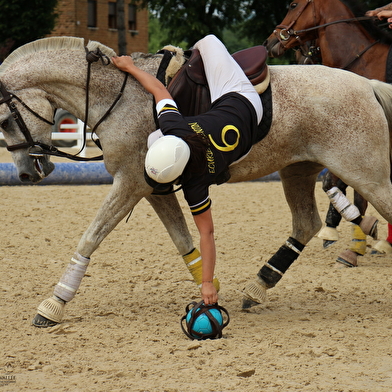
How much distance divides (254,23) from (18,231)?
22.6 meters

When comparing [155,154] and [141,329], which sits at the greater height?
[155,154]

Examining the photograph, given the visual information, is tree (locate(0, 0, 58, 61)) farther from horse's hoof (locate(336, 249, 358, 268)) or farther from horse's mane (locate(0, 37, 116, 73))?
→ horse's mane (locate(0, 37, 116, 73))

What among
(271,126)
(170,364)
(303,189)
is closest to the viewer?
(170,364)

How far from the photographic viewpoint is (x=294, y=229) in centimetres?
474

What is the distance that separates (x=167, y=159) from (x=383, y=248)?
12.2ft

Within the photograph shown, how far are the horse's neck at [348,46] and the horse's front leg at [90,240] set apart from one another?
3101 mm

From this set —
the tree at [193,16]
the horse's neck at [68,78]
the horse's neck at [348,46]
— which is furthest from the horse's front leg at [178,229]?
the tree at [193,16]

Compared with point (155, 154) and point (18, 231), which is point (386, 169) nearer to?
point (155, 154)

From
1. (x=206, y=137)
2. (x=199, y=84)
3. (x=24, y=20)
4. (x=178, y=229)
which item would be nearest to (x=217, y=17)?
(x=24, y=20)

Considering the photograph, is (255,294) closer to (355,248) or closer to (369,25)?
(355,248)

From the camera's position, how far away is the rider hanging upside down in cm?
364

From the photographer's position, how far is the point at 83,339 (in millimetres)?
3990

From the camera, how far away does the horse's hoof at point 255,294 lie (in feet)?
15.1

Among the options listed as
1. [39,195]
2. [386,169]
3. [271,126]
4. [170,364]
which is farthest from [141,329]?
[39,195]
